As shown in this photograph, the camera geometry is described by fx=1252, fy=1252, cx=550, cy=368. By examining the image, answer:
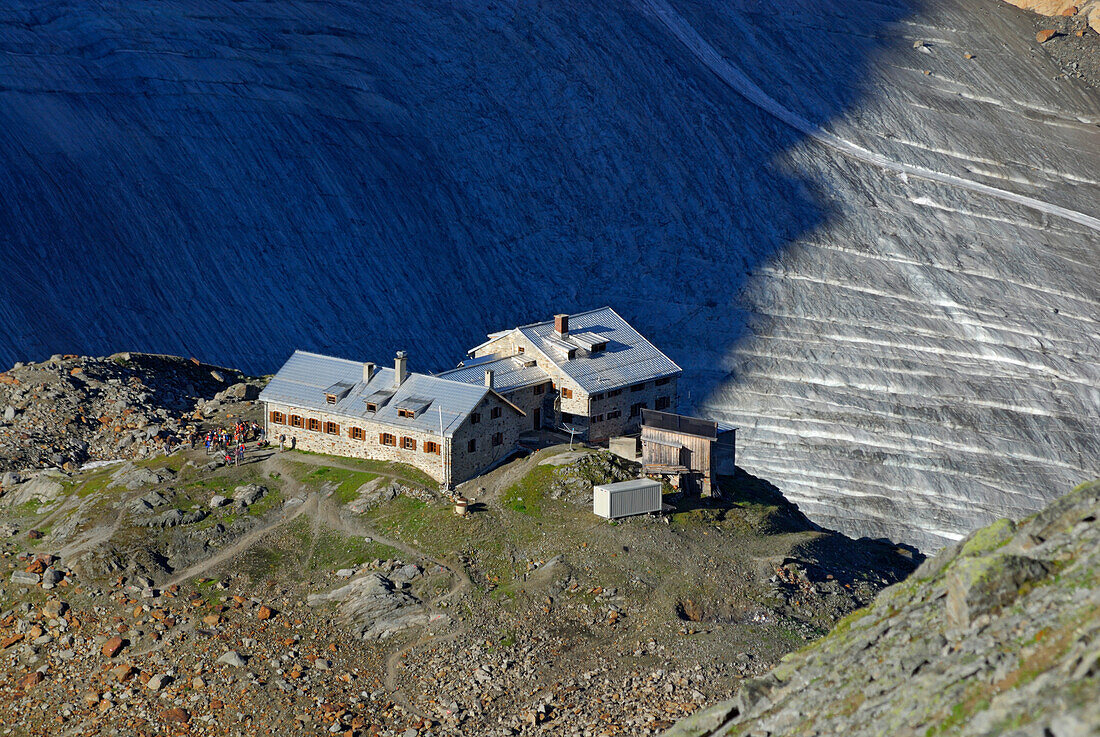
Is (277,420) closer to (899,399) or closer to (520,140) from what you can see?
(899,399)

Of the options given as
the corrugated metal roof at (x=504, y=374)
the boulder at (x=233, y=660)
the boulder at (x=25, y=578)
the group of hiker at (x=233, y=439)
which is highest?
the corrugated metal roof at (x=504, y=374)

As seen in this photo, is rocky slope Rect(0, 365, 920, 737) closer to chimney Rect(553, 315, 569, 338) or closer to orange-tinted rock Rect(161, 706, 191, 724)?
Result: orange-tinted rock Rect(161, 706, 191, 724)

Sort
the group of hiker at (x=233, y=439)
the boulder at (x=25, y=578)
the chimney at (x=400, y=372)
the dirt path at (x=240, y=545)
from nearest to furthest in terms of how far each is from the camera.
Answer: the boulder at (x=25, y=578) < the dirt path at (x=240, y=545) < the chimney at (x=400, y=372) < the group of hiker at (x=233, y=439)

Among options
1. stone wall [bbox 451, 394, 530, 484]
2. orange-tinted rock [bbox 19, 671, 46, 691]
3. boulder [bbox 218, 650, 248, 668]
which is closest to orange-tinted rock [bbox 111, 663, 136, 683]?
orange-tinted rock [bbox 19, 671, 46, 691]

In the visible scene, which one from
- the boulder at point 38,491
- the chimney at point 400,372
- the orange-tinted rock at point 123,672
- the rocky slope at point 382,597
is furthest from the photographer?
the chimney at point 400,372

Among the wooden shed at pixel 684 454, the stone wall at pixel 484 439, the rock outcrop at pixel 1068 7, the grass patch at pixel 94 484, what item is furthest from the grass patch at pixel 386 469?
the rock outcrop at pixel 1068 7

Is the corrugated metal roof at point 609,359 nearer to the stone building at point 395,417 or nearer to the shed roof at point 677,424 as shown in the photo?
the shed roof at point 677,424
